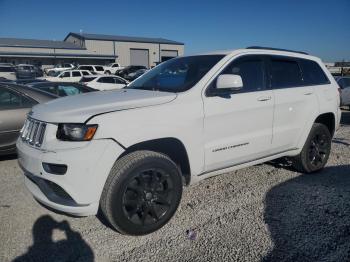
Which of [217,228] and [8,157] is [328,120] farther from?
[8,157]

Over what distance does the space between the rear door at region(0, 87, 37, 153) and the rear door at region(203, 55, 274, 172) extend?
140 inches

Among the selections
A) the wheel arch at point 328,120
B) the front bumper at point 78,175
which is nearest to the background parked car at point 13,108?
the front bumper at point 78,175

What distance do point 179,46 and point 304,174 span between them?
64529 millimetres

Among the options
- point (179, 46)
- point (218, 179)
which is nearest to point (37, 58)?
point (179, 46)

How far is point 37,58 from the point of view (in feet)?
172

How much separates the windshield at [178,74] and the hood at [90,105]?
0.30m

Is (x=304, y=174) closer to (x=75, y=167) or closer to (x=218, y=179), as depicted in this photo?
(x=218, y=179)

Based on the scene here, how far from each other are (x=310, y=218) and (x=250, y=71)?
185 centimetres

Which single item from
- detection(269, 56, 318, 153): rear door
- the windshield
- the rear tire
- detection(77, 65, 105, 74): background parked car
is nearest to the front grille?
the windshield

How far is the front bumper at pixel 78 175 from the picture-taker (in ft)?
8.91

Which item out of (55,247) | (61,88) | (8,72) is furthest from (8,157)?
(8,72)

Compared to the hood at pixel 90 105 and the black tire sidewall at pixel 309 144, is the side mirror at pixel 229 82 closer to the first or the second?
the hood at pixel 90 105

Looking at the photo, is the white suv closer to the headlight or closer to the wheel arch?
the headlight

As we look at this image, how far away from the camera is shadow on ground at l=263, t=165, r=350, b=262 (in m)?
2.87
